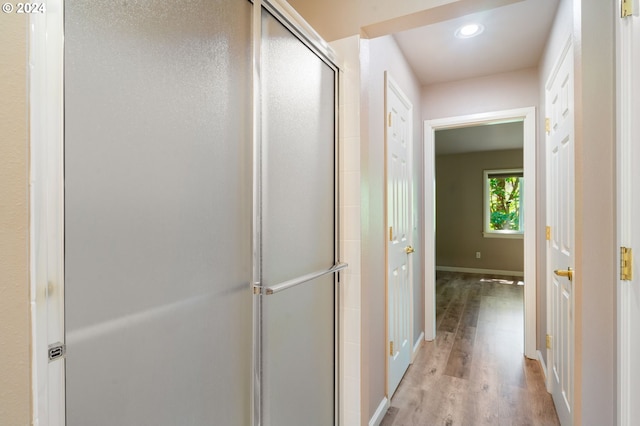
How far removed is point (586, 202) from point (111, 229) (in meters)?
1.46

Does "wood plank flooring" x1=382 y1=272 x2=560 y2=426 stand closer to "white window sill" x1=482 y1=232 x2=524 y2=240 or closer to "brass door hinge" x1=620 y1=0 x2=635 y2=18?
"brass door hinge" x1=620 y1=0 x2=635 y2=18

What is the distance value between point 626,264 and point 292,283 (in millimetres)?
1108

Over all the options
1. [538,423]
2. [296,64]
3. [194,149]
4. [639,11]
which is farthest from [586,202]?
[538,423]

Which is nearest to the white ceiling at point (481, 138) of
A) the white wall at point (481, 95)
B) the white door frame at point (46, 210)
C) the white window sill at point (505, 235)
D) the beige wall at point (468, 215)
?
the beige wall at point (468, 215)

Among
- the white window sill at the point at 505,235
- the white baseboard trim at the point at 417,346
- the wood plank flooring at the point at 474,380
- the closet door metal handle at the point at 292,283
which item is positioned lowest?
the wood plank flooring at the point at 474,380

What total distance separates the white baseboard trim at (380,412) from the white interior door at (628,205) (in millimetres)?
1170

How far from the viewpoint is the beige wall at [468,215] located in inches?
249

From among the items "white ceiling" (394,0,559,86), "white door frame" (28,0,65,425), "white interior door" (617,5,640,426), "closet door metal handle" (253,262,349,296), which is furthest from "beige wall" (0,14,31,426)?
"white ceiling" (394,0,559,86)

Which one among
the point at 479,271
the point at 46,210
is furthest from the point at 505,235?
the point at 46,210

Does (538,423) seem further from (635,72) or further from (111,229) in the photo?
(111,229)

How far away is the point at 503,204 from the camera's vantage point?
21.3ft

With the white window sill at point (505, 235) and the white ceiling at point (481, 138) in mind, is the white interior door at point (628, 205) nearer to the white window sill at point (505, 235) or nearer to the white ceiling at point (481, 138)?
the white ceiling at point (481, 138)

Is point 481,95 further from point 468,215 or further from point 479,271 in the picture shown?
point 479,271

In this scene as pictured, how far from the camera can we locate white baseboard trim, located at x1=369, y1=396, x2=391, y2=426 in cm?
183
